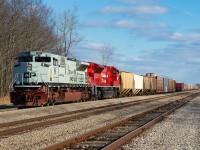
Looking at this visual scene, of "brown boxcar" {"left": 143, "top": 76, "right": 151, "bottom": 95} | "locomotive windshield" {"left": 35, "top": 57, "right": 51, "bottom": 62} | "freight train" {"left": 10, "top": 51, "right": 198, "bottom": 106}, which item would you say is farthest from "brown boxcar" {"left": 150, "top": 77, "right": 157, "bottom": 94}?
"locomotive windshield" {"left": 35, "top": 57, "right": 51, "bottom": 62}

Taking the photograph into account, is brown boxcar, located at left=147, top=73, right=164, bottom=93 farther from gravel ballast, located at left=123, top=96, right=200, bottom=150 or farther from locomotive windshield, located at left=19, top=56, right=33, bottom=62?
gravel ballast, located at left=123, top=96, right=200, bottom=150

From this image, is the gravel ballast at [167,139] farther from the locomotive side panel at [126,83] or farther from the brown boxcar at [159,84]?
the brown boxcar at [159,84]

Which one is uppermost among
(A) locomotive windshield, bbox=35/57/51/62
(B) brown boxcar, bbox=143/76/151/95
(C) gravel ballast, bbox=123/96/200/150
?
(A) locomotive windshield, bbox=35/57/51/62

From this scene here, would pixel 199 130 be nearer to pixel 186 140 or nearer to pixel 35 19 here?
pixel 186 140

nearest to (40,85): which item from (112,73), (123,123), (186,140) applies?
(123,123)

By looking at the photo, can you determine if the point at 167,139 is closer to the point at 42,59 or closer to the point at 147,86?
the point at 42,59

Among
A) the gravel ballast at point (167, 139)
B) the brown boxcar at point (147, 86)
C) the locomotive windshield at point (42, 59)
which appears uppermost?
the locomotive windshield at point (42, 59)

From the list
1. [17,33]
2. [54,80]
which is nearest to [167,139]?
[54,80]

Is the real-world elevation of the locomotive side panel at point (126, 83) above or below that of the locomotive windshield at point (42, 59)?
below

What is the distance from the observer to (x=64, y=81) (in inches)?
965

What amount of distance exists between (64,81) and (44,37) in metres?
24.7

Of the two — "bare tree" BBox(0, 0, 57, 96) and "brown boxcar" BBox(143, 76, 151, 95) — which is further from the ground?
"bare tree" BBox(0, 0, 57, 96)

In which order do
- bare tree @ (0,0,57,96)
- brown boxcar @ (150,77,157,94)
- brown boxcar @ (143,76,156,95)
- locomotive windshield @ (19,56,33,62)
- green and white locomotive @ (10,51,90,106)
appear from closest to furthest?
1. green and white locomotive @ (10,51,90,106)
2. locomotive windshield @ (19,56,33,62)
3. bare tree @ (0,0,57,96)
4. brown boxcar @ (143,76,156,95)
5. brown boxcar @ (150,77,157,94)

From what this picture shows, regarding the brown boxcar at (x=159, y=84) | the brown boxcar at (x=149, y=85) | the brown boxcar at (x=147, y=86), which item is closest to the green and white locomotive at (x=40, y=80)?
the brown boxcar at (x=147, y=86)
